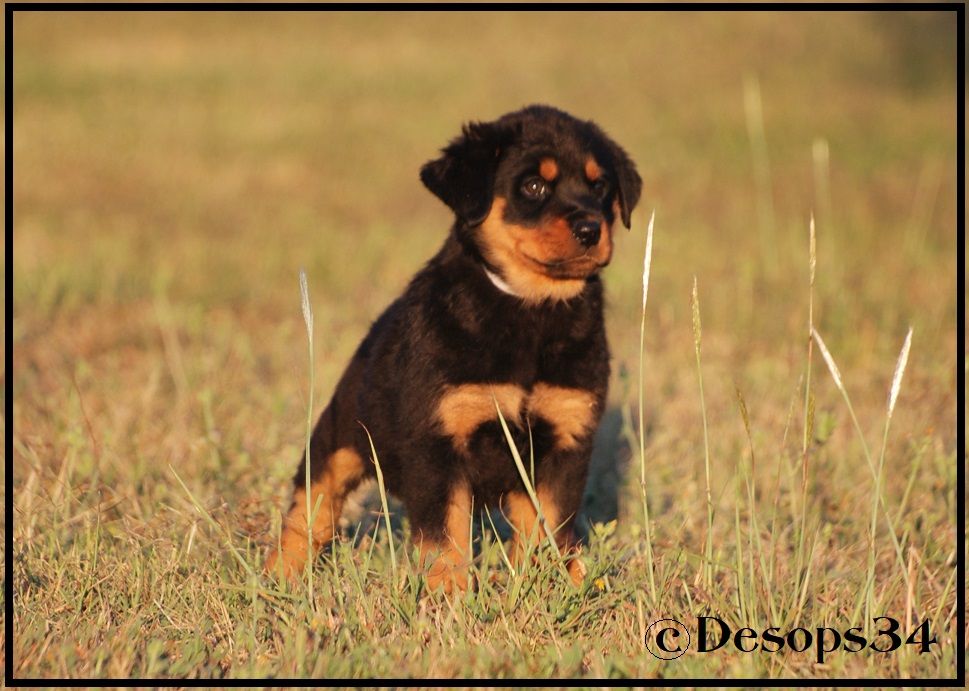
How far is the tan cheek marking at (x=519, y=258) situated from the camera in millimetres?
3480

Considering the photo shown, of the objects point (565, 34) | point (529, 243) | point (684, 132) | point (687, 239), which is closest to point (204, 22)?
point (565, 34)

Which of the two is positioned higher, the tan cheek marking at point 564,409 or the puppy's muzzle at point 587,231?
the puppy's muzzle at point 587,231

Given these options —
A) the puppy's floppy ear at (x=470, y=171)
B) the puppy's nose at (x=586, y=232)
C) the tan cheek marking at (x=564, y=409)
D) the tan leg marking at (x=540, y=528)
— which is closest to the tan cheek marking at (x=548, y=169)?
the puppy's floppy ear at (x=470, y=171)

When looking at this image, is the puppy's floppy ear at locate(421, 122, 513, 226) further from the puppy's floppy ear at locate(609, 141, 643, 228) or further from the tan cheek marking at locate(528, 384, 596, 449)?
the tan cheek marking at locate(528, 384, 596, 449)

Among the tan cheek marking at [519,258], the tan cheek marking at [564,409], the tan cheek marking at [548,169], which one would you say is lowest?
the tan cheek marking at [564,409]

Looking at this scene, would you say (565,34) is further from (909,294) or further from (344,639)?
(344,639)

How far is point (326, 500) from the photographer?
377 centimetres

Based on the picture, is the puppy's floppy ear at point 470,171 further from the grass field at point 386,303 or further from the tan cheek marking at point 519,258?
the grass field at point 386,303

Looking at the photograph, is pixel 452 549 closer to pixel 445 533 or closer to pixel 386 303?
pixel 445 533

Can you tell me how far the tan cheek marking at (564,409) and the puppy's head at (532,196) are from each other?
0.96 feet

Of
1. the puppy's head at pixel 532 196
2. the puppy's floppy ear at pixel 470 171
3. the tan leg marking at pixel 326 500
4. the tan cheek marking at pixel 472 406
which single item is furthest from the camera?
the tan leg marking at pixel 326 500

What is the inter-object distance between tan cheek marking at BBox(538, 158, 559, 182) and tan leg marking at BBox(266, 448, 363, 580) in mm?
1006

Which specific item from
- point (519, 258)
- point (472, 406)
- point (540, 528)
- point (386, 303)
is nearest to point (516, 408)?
point (472, 406)

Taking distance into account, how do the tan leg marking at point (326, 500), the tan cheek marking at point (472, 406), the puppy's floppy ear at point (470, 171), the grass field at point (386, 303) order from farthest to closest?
the tan leg marking at point (326, 500)
the puppy's floppy ear at point (470, 171)
the tan cheek marking at point (472, 406)
the grass field at point (386, 303)
